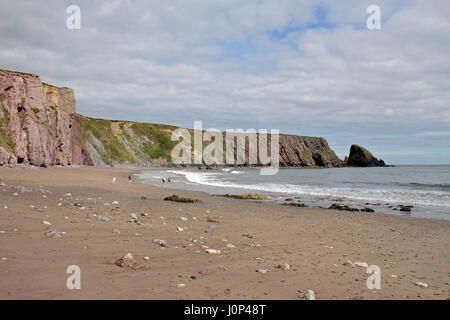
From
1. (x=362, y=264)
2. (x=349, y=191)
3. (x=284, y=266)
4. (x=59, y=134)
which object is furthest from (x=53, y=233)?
(x=59, y=134)

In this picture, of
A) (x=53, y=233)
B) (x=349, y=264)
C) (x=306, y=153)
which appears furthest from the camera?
(x=306, y=153)

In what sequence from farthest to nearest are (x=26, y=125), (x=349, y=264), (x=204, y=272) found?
(x=26, y=125)
(x=349, y=264)
(x=204, y=272)

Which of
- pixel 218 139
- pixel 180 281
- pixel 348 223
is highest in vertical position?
pixel 218 139

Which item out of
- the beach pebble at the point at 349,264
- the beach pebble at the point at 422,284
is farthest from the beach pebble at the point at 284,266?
the beach pebble at the point at 422,284

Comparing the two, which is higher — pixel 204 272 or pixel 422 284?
pixel 204 272

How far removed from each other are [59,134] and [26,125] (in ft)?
49.9

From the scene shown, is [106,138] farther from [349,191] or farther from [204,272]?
[204,272]

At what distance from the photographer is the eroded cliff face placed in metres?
41.9

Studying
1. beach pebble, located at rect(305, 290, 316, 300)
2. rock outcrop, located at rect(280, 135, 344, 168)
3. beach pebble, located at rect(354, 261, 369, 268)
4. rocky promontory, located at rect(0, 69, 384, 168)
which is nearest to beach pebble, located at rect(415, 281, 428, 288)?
beach pebble, located at rect(354, 261, 369, 268)

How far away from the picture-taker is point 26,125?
1806 inches

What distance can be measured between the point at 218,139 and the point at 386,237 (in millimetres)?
142298

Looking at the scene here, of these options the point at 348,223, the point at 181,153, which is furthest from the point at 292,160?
the point at 348,223
